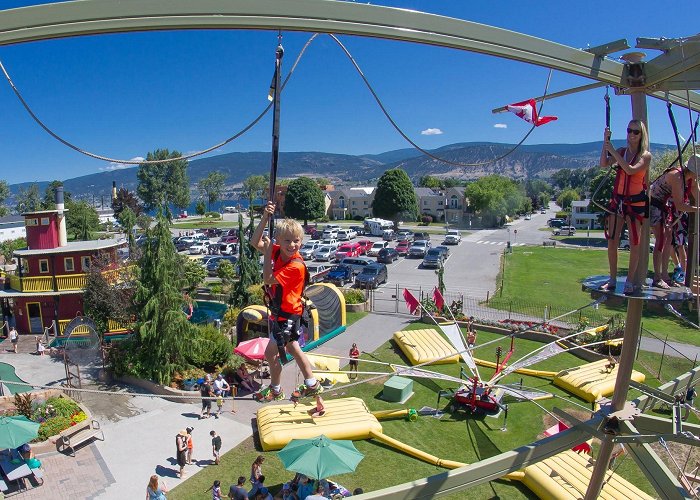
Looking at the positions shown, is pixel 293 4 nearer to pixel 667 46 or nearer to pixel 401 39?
pixel 401 39

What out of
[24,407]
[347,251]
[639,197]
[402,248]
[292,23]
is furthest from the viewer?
[402,248]

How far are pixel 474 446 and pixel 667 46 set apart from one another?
36.6ft

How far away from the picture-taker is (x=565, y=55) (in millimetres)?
5191

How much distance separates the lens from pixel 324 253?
43.7 meters

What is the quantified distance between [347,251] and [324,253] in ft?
7.16

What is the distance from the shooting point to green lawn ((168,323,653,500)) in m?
11.5

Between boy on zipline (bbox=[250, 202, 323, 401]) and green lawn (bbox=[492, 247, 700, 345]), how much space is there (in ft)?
43.6

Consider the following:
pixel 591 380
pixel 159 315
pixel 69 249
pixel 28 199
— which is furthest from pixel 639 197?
pixel 28 199

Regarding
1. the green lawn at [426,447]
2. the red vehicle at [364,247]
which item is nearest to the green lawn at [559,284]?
the green lawn at [426,447]

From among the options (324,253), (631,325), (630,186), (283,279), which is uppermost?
(630,186)

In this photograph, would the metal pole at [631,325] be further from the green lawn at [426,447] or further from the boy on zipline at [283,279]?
the boy on zipline at [283,279]

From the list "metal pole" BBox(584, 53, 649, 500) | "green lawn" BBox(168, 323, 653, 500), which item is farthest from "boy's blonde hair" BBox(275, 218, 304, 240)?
"green lawn" BBox(168, 323, 653, 500)

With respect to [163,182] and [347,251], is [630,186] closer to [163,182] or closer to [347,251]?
[347,251]

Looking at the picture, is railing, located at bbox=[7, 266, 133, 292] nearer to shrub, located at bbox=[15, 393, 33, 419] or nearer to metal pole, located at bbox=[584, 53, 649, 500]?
shrub, located at bbox=[15, 393, 33, 419]
